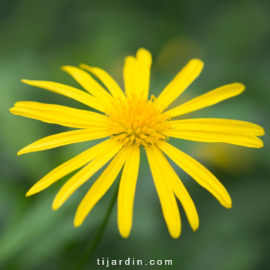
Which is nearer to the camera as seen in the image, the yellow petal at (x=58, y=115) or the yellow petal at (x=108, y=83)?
the yellow petal at (x=58, y=115)

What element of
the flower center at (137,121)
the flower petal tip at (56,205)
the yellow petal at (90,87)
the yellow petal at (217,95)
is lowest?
the flower petal tip at (56,205)

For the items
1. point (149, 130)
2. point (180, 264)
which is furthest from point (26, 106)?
point (180, 264)

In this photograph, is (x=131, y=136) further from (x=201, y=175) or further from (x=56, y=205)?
(x=56, y=205)

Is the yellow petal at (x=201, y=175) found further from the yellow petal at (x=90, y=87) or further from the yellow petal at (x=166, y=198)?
the yellow petal at (x=90, y=87)

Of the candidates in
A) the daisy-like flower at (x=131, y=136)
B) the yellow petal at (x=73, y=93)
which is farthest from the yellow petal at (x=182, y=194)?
the yellow petal at (x=73, y=93)

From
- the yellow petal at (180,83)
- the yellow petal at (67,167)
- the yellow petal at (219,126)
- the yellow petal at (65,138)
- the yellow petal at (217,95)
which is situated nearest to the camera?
the yellow petal at (67,167)

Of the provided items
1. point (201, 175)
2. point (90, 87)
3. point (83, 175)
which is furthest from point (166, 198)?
point (90, 87)

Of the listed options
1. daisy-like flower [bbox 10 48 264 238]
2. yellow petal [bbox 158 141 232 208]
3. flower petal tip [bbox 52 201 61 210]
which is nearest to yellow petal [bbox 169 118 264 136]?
daisy-like flower [bbox 10 48 264 238]
